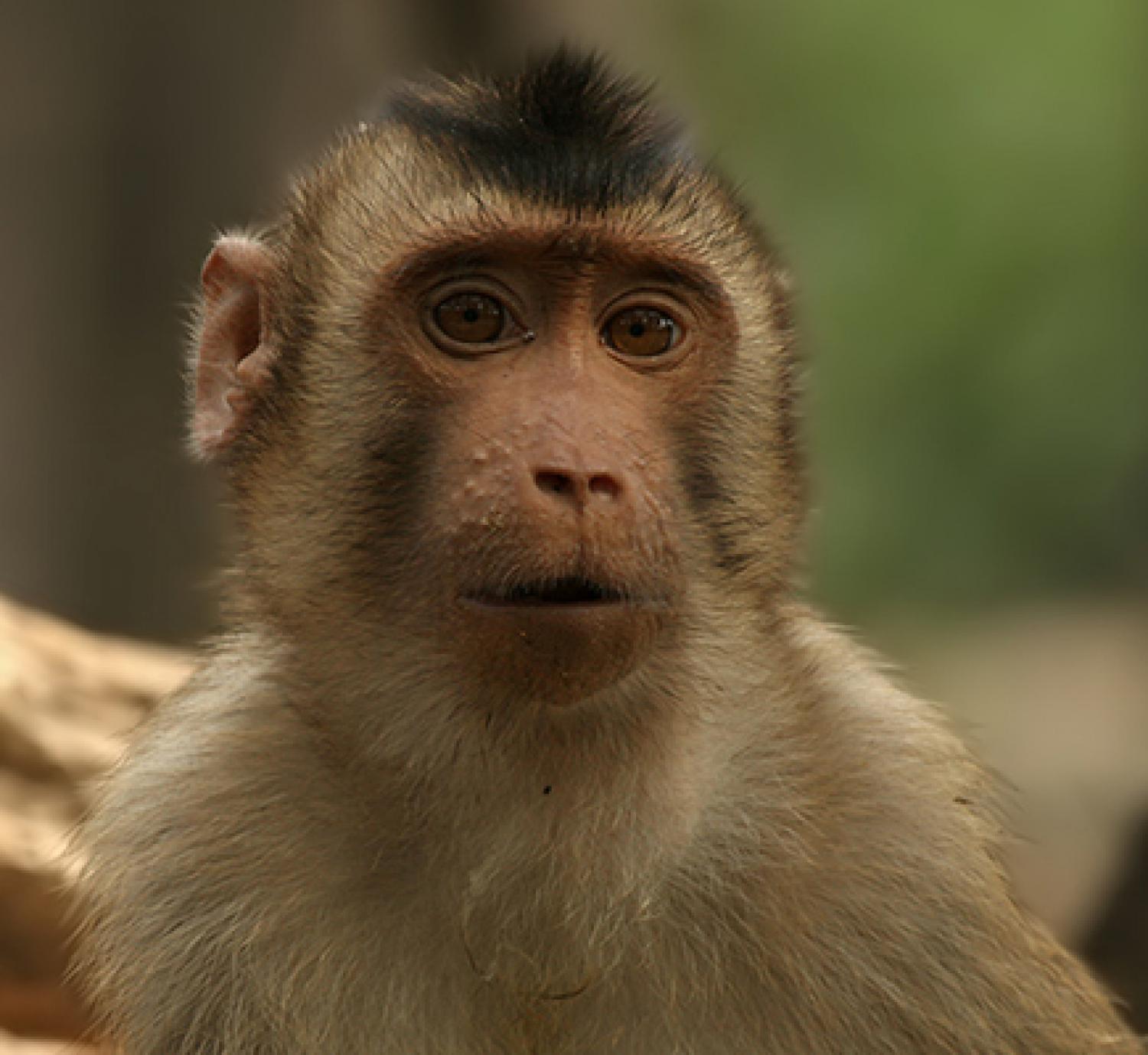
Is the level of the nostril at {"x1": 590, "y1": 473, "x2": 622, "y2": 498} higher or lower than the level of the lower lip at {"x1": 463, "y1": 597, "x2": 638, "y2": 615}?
higher

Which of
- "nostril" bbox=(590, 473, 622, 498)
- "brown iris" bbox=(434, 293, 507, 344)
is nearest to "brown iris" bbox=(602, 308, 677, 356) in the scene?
"brown iris" bbox=(434, 293, 507, 344)

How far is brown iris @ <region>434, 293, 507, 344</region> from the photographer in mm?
3477

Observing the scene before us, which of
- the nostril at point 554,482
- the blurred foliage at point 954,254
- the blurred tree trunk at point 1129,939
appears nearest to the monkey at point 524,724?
the nostril at point 554,482

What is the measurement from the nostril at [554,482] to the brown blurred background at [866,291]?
152 inches

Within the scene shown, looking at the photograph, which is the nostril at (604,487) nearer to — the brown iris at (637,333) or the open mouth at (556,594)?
the open mouth at (556,594)

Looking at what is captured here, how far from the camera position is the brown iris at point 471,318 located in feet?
11.4

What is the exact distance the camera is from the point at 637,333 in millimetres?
3592

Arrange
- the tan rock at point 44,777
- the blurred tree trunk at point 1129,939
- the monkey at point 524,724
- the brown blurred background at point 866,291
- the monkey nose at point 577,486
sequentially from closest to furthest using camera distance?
the monkey nose at point 577,486
the monkey at point 524,724
the tan rock at point 44,777
the blurred tree trunk at point 1129,939
the brown blurred background at point 866,291

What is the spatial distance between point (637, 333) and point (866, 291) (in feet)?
37.8

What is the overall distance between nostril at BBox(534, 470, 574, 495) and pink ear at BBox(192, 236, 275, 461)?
34.8 inches

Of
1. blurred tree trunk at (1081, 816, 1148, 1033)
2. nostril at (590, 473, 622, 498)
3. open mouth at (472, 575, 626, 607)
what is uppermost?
nostril at (590, 473, 622, 498)

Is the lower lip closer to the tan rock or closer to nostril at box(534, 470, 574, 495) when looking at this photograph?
nostril at box(534, 470, 574, 495)

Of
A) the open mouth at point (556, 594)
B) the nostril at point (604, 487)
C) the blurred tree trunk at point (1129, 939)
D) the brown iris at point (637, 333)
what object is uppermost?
the brown iris at point (637, 333)

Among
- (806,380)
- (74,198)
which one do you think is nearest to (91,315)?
(74,198)
